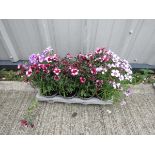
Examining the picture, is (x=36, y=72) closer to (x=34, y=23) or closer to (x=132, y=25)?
(x=34, y=23)

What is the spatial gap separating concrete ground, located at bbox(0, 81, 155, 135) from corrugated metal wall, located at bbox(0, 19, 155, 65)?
2.47ft

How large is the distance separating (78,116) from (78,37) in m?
1.21

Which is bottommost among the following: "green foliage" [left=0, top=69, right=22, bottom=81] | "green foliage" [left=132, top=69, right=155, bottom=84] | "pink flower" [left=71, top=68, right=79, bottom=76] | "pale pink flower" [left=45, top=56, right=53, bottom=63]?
"green foliage" [left=0, top=69, right=22, bottom=81]

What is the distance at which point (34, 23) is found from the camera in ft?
8.16

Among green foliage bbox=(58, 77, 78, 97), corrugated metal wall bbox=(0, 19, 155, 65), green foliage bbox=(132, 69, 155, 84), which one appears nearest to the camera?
green foliage bbox=(58, 77, 78, 97)

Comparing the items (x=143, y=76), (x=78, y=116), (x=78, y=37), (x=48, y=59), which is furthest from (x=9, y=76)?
(x=143, y=76)

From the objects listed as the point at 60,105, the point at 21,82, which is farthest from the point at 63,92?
the point at 21,82

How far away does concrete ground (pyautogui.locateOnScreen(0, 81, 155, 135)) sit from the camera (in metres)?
2.08

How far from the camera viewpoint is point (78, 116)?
7.34 ft

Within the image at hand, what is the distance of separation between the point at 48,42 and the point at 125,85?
4.40 feet

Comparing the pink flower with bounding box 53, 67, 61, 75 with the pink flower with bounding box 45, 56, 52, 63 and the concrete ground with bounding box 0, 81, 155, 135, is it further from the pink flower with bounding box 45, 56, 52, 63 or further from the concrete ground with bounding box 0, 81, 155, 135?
the concrete ground with bounding box 0, 81, 155, 135

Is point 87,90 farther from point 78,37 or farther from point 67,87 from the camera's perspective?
point 78,37

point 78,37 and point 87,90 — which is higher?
point 78,37

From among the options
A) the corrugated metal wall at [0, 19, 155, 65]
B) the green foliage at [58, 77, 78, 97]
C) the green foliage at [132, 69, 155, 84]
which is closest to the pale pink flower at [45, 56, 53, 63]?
the green foliage at [58, 77, 78, 97]
